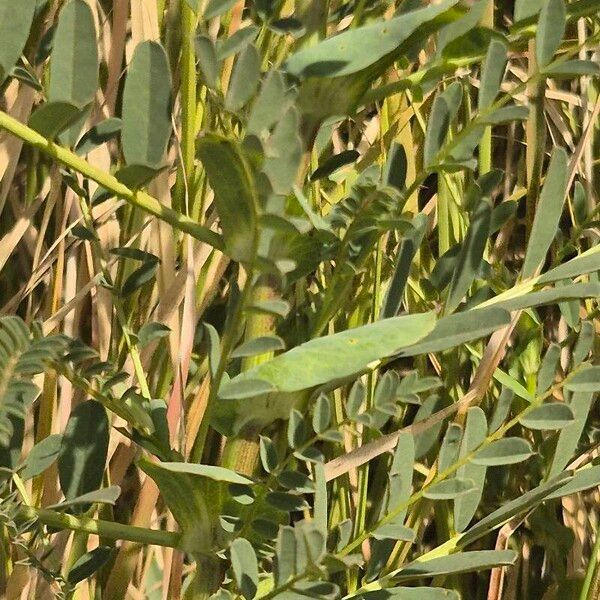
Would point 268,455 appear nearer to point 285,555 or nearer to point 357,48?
point 285,555

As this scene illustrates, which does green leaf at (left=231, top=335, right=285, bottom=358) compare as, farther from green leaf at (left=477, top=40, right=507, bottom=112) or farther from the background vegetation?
green leaf at (left=477, top=40, right=507, bottom=112)

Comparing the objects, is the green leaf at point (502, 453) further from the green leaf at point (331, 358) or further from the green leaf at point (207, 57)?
the green leaf at point (207, 57)

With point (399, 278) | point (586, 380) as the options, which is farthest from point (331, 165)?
point (586, 380)

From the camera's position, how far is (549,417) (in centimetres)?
47

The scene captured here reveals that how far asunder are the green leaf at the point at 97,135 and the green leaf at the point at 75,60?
0.03m

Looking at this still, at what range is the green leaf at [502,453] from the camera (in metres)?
0.45

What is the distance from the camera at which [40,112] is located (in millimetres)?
360

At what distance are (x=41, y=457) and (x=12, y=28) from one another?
0.62 feet

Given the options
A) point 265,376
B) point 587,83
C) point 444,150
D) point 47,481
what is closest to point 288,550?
point 265,376

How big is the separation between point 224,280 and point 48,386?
0.15m

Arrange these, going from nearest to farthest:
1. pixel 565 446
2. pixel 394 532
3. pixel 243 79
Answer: pixel 243 79 < pixel 394 532 < pixel 565 446

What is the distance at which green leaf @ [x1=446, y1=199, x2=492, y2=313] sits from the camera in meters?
0.44

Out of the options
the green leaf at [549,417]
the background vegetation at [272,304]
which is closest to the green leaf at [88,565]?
the background vegetation at [272,304]

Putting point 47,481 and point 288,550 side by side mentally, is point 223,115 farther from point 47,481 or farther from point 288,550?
point 47,481
